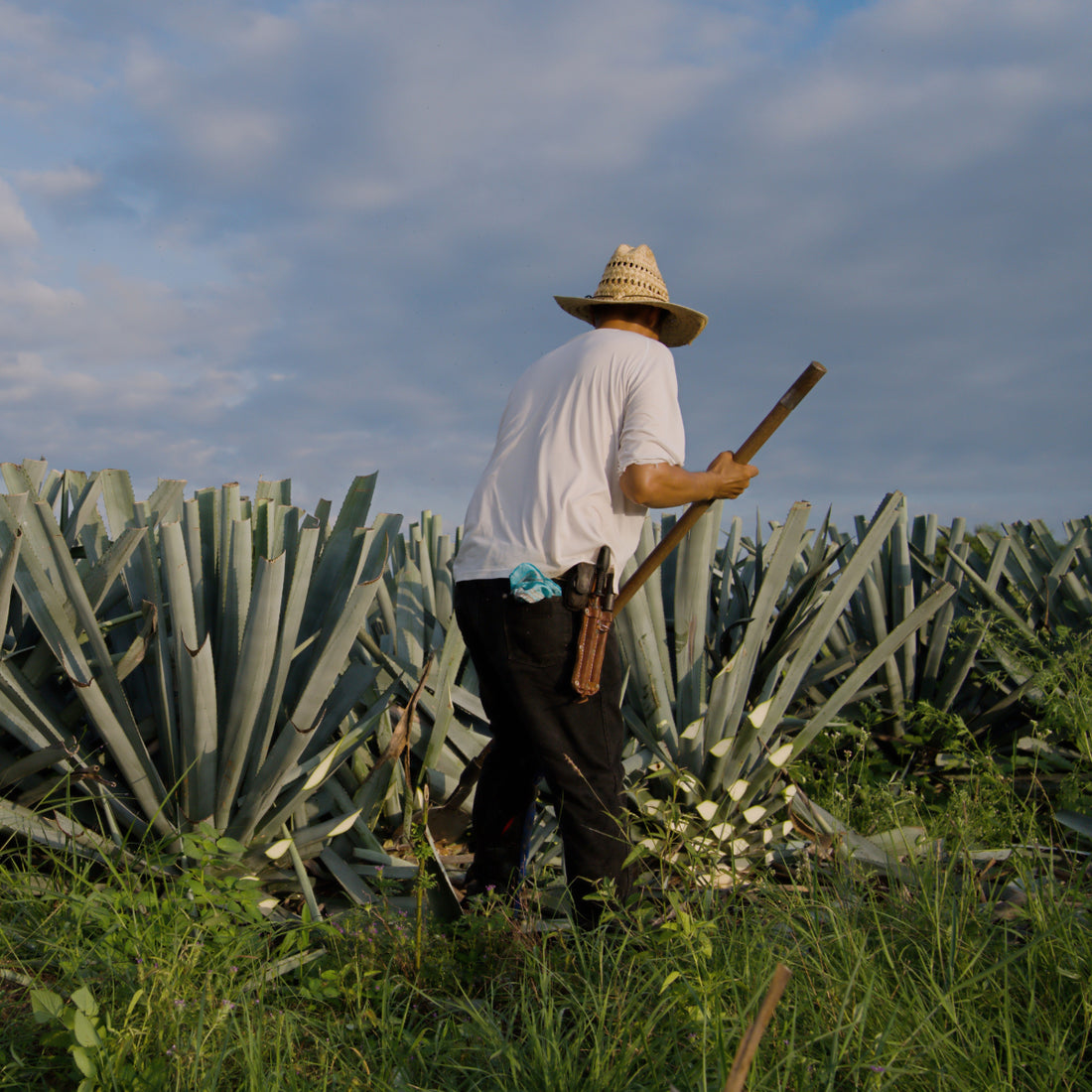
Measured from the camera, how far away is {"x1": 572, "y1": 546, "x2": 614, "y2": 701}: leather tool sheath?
260cm

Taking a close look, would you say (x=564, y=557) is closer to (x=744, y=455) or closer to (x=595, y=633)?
(x=595, y=633)

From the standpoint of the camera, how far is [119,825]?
2.91 meters

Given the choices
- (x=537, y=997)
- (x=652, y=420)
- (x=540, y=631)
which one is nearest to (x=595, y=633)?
(x=540, y=631)

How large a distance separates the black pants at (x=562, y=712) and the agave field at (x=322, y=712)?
0.58 ft

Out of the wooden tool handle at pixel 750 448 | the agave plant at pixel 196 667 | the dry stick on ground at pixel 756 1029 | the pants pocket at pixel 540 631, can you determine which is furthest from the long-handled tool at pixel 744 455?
the dry stick on ground at pixel 756 1029

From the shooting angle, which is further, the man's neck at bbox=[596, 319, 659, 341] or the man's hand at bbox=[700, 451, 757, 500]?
the man's neck at bbox=[596, 319, 659, 341]

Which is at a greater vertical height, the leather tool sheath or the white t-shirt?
the white t-shirt

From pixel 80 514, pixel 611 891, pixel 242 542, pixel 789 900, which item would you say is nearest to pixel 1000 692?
pixel 789 900

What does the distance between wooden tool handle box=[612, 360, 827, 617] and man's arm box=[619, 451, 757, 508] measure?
8cm

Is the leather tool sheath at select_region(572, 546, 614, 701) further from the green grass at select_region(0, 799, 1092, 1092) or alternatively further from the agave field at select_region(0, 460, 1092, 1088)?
the green grass at select_region(0, 799, 1092, 1092)

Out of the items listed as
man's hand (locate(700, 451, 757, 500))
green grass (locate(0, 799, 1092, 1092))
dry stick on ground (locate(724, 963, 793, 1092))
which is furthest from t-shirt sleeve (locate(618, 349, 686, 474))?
dry stick on ground (locate(724, 963, 793, 1092))

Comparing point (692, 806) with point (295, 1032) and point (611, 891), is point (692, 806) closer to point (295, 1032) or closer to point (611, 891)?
point (611, 891)

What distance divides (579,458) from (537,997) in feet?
4.48

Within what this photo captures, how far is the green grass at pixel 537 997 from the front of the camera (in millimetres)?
1856
